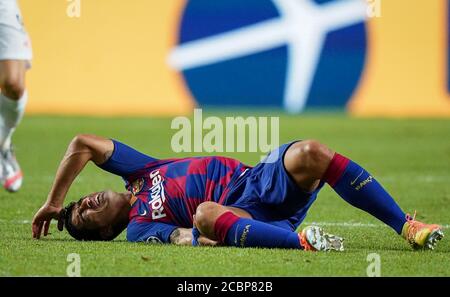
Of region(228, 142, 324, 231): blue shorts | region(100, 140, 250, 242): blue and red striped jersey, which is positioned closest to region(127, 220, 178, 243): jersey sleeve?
region(100, 140, 250, 242): blue and red striped jersey

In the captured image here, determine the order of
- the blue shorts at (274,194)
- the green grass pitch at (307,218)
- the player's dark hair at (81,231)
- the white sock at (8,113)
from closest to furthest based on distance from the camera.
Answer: the green grass pitch at (307,218) < the blue shorts at (274,194) < the player's dark hair at (81,231) < the white sock at (8,113)

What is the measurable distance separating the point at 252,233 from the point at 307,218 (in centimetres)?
199

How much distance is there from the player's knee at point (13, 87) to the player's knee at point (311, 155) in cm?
207

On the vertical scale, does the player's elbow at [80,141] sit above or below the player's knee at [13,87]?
below

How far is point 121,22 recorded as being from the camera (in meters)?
16.5

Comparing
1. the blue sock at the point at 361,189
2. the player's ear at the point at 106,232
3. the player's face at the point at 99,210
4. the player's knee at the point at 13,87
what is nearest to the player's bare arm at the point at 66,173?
the player's face at the point at 99,210

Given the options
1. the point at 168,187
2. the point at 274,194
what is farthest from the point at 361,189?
the point at 168,187

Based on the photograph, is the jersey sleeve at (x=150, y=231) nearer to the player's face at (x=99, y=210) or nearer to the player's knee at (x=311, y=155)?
the player's face at (x=99, y=210)

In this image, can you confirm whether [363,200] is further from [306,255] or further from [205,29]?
[205,29]

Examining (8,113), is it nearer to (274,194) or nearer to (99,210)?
(99,210)

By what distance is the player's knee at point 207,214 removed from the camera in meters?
5.63

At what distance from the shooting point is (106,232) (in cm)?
618

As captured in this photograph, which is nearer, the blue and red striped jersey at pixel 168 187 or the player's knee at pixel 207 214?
the player's knee at pixel 207 214
